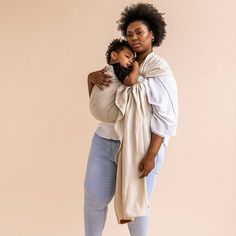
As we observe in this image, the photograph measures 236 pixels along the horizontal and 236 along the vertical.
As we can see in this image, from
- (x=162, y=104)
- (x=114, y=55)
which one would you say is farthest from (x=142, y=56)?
(x=162, y=104)

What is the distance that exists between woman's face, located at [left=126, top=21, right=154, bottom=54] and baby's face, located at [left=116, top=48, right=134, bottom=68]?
44 millimetres

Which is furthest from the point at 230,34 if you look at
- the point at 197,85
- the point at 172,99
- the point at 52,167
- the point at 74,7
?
the point at 52,167

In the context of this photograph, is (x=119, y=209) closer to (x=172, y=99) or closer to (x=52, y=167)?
(x=172, y=99)

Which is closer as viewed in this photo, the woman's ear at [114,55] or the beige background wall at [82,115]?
the woman's ear at [114,55]

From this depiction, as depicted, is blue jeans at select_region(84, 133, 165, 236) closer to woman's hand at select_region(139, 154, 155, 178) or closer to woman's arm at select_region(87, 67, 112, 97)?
woman's hand at select_region(139, 154, 155, 178)

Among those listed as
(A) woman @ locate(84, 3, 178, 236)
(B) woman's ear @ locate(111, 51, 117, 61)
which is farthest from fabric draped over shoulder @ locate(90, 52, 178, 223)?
(B) woman's ear @ locate(111, 51, 117, 61)

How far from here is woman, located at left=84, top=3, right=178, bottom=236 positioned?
131 centimetres

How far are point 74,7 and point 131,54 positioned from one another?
0.64m

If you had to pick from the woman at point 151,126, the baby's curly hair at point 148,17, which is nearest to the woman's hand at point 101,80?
the woman at point 151,126

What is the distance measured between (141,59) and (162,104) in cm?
22

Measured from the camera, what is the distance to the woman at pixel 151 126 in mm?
1314

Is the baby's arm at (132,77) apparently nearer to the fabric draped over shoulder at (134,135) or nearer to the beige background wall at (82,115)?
the fabric draped over shoulder at (134,135)

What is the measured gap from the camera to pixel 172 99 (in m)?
1.33

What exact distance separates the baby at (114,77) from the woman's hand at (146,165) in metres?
0.19
